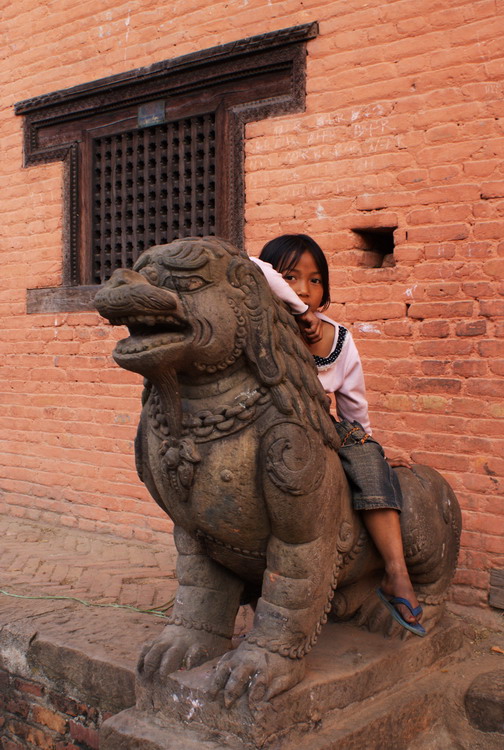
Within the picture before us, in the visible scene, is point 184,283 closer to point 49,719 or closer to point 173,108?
point 49,719

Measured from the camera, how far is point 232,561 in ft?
9.93

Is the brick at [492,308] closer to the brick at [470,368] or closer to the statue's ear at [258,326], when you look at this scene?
the brick at [470,368]

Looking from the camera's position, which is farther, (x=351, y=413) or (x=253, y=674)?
(x=351, y=413)

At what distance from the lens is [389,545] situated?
3.17 metres

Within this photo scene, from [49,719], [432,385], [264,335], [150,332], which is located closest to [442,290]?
[432,385]

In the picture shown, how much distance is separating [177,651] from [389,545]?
897 mm

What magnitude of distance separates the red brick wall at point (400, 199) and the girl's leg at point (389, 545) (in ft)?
4.97

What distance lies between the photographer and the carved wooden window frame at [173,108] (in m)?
5.42

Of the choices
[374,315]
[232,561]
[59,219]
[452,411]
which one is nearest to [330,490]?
[232,561]

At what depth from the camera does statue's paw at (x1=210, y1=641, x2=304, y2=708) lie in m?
2.69

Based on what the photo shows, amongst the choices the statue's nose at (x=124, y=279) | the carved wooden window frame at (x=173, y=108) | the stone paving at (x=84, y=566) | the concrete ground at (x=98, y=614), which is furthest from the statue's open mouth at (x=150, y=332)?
the carved wooden window frame at (x=173, y=108)

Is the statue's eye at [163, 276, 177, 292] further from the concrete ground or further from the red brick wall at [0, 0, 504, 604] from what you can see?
the red brick wall at [0, 0, 504, 604]

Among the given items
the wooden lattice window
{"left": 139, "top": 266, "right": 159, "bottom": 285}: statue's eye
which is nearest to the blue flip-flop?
A: {"left": 139, "top": 266, "right": 159, "bottom": 285}: statue's eye

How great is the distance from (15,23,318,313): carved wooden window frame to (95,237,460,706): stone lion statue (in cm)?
292
